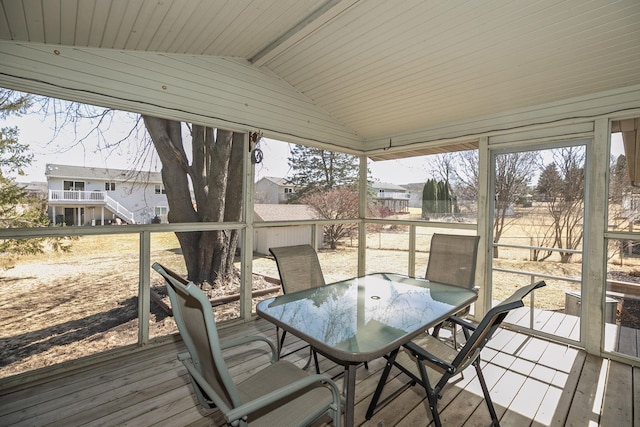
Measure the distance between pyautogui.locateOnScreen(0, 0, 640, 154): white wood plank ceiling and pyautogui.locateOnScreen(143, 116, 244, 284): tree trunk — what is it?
2.83 feet

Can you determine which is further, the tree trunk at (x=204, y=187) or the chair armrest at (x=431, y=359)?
the tree trunk at (x=204, y=187)

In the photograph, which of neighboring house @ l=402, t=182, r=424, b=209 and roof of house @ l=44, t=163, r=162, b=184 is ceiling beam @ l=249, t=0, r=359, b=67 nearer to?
roof of house @ l=44, t=163, r=162, b=184

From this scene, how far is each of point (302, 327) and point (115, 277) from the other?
2.11 m

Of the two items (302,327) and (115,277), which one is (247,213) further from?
(302,327)

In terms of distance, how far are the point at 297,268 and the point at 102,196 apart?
1.91 metres

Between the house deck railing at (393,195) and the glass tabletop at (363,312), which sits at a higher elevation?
the house deck railing at (393,195)

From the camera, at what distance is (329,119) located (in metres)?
4.58

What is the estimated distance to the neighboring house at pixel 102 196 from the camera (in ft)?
8.47

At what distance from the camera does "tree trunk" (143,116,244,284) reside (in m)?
3.17

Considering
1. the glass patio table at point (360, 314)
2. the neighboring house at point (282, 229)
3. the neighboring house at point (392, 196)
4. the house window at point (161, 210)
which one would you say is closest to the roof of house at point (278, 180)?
the neighboring house at point (282, 229)

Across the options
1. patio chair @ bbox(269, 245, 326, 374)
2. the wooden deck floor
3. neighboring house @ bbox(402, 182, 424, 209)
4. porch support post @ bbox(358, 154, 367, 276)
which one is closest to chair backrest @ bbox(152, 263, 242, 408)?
the wooden deck floor

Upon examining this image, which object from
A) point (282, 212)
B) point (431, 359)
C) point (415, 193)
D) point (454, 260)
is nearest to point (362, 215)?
point (415, 193)

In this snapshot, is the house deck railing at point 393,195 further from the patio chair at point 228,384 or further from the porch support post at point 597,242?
the patio chair at point 228,384

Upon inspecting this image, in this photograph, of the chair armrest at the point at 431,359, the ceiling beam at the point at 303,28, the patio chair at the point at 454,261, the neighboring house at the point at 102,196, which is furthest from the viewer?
the patio chair at the point at 454,261
